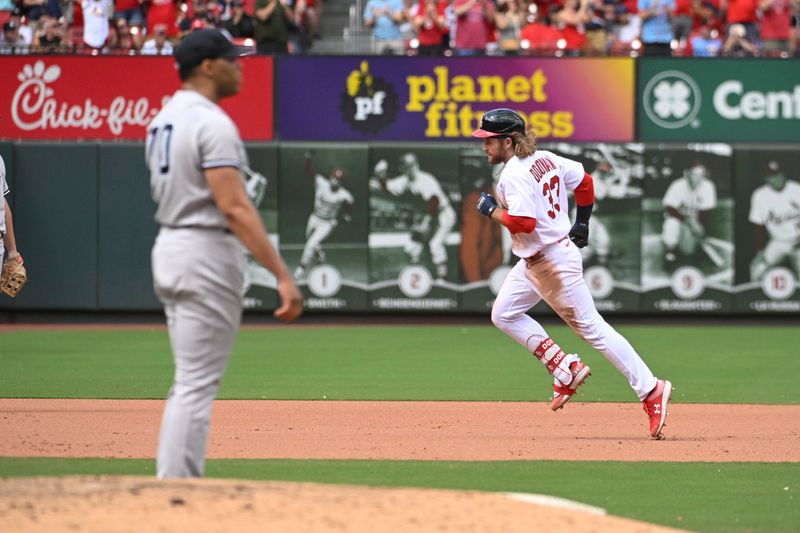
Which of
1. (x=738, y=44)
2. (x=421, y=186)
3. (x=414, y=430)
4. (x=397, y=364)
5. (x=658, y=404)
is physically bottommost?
(x=397, y=364)

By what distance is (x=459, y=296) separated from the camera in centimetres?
2027

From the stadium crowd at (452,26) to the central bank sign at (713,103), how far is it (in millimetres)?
256

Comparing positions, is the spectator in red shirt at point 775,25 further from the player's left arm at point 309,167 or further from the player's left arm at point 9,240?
the player's left arm at point 9,240

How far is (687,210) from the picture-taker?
20.2 m

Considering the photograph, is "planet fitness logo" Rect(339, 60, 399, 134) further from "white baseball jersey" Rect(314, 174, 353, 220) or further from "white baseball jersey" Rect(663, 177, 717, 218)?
"white baseball jersey" Rect(663, 177, 717, 218)

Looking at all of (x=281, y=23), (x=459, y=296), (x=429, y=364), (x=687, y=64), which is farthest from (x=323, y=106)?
(x=429, y=364)

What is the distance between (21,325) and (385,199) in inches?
216

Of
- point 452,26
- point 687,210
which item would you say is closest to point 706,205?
point 687,210

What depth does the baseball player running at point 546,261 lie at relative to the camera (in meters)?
9.12

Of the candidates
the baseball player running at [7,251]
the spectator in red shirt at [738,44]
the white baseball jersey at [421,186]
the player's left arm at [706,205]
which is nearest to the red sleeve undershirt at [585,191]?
the baseball player running at [7,251]

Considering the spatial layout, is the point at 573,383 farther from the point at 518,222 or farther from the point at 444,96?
the point at 444,96

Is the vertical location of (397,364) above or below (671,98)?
below

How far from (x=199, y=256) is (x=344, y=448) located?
3.20m

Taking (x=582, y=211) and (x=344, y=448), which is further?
(x=582, y=211)
